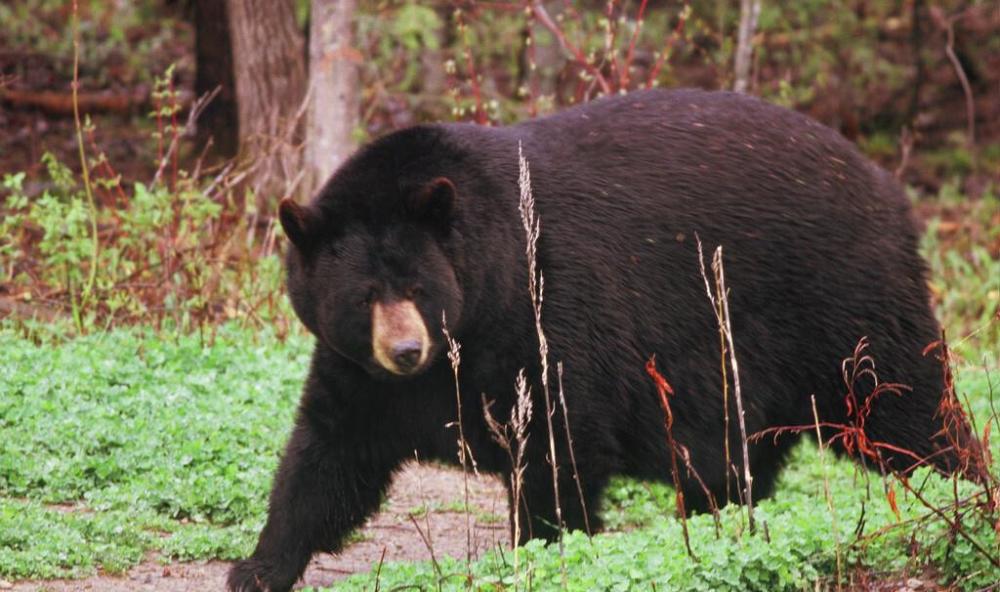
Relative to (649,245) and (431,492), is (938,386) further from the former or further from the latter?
(431,492)

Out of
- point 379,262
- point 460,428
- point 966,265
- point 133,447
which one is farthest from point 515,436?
point 966,265

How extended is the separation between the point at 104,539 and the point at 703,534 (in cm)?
237

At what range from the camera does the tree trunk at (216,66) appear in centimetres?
1322

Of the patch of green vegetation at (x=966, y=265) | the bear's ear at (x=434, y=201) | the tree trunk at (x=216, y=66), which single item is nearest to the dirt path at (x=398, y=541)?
the bear's ear at (x=434, y=201)

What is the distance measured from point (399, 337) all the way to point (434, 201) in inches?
18.9

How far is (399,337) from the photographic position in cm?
478

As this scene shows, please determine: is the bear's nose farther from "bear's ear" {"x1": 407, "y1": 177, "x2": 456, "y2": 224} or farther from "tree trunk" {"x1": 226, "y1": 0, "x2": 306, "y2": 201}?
"tree trunk" {"x1": 226, "y1": 0, "x2": 306, "y2": 201}

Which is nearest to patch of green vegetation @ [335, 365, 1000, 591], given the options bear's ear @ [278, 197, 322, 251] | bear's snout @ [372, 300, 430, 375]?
bear's snout @ [372, 300, 430, 375]

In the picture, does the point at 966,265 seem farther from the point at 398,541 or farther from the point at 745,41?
the point at 398,541

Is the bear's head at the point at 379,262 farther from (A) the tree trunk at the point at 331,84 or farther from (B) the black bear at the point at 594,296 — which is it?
(A) the tree trunk at the point at 331,84

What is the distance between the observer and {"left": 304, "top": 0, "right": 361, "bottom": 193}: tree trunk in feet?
33.2

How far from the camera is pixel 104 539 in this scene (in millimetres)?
5527

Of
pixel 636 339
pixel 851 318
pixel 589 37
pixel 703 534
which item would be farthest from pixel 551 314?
pixel 589 37

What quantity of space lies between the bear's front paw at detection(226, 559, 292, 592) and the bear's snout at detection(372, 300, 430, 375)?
92 cm
